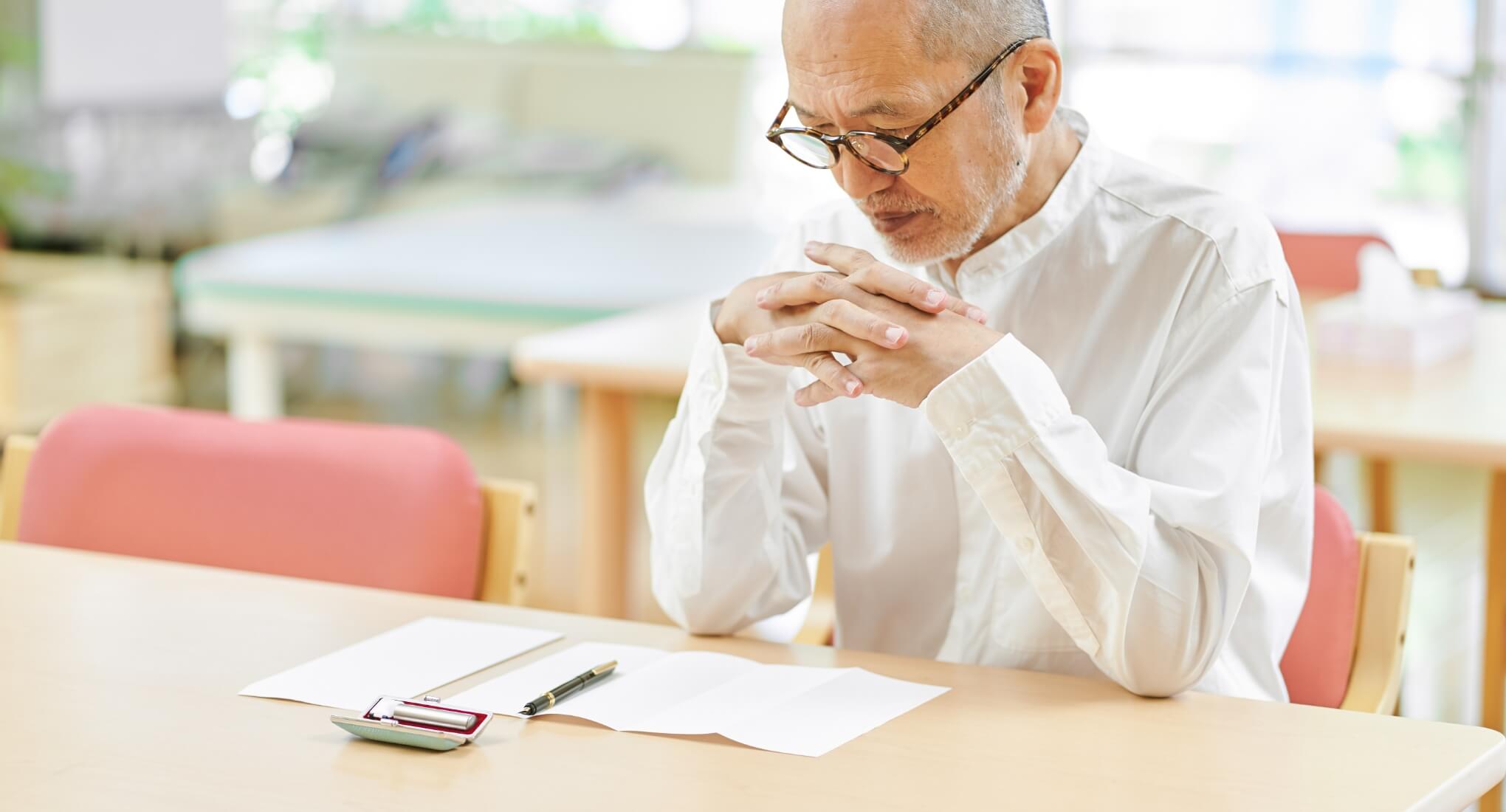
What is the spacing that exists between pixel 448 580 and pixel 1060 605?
0.63 m

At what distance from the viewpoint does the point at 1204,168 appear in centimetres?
548

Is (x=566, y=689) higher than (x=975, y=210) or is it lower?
lower

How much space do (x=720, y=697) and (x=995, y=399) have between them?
29 centimetres

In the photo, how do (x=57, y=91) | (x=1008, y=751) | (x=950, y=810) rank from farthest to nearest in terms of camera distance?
(x=57, y=91) → (x=1008, y=751) → (x=950, y=810)

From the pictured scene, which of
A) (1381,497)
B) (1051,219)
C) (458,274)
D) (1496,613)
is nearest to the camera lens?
(1051,219)

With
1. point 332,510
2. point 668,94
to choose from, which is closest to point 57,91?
→ point 668,94

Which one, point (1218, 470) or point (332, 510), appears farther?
point (332, 510)

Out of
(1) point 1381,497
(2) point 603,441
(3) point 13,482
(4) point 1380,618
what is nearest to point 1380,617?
(4) point 1380,618

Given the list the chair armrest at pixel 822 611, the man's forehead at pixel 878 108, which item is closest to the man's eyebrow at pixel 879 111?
the man's forehead at pixel 878 108

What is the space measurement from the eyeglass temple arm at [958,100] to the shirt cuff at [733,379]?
219mm

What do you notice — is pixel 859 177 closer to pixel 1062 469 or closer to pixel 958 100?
pixel 958 100

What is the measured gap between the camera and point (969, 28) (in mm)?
1348

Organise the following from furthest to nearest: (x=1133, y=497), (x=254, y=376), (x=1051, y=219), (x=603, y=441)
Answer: (x=254, y=376) → (x=603, y=441) → (x=1051, y=219) → (x=1133, y=497)

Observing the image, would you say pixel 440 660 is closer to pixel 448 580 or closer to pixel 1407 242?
pixel 448 580
